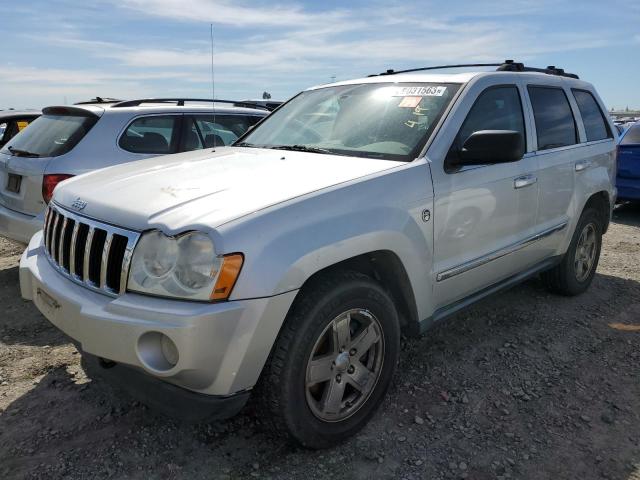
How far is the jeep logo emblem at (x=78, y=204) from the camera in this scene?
255 cm

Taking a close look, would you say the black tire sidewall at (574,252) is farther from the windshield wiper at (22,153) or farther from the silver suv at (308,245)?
the windshield wiper at (22,153)

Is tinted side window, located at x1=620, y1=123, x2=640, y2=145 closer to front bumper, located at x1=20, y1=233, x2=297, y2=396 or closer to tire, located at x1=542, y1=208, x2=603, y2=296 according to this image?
tire, located at x1=542, y1=208, x2=603, y2=296

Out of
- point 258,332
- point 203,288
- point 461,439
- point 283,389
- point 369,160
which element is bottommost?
point 461,439

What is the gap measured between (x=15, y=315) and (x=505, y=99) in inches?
156

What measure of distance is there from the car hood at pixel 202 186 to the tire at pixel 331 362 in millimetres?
477

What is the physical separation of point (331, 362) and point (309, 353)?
203mm

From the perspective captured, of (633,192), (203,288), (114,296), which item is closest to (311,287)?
(203,288)

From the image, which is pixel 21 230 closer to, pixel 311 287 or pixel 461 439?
pixel 311 287

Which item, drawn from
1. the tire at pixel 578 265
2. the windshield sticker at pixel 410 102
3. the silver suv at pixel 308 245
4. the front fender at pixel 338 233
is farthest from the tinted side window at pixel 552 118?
the front fender at pixel 338 233

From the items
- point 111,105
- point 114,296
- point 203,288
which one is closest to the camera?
point 203,288

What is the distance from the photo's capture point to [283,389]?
2.27 meters

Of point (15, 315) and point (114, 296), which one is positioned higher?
point (114, 296)

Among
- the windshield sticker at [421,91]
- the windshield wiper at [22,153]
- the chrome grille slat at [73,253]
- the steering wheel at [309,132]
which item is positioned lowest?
the chrome grille slat at [73,253]

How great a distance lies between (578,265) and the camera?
4.68 metres
